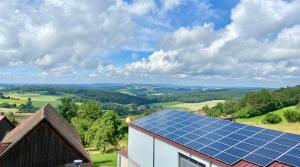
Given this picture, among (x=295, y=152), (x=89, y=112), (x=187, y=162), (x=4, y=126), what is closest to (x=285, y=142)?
(x=295, y=152)

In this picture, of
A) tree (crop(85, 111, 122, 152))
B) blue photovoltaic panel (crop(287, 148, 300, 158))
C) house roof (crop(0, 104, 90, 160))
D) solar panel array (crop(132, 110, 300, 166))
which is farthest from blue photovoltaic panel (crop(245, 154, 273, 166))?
tree (crop(85, 111, 122, 152))

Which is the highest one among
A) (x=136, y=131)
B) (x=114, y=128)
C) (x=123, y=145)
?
(x=136, y=131)

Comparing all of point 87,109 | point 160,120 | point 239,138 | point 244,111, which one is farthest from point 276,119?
point 239,138

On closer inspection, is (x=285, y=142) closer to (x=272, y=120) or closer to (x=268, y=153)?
(x=268, y=153)

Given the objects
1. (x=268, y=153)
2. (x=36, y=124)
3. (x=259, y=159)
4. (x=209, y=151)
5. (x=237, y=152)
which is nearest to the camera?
(x=259, y=159)

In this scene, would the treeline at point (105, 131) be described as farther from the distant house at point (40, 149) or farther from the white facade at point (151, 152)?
the distant house at point (40, 149)

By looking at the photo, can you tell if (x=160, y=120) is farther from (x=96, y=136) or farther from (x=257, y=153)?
(x=96, y=136)
